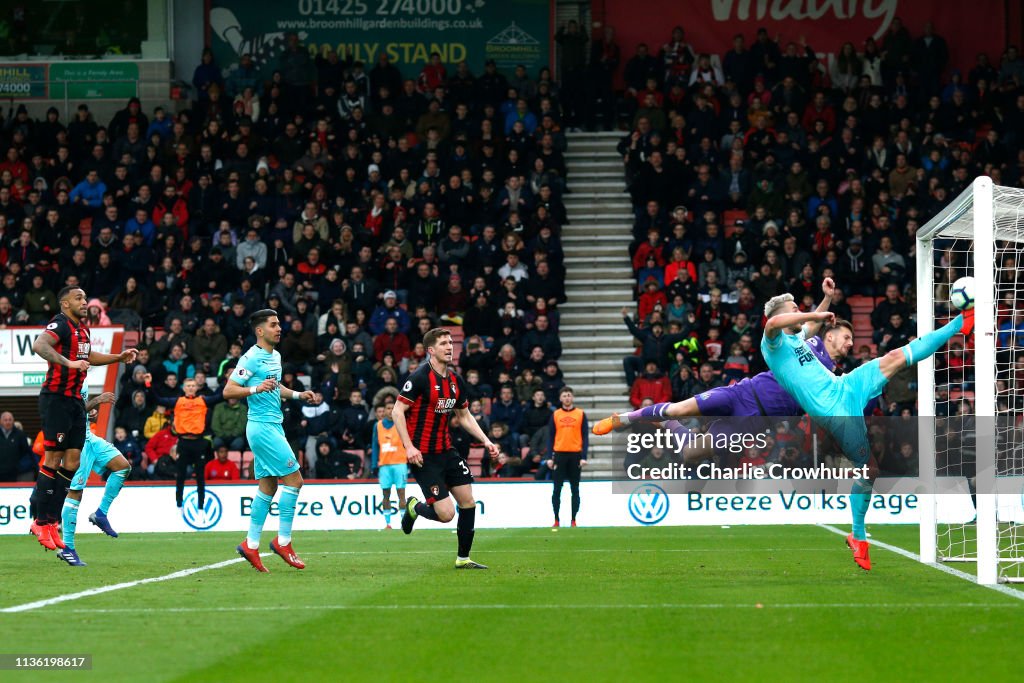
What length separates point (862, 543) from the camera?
39.2ft

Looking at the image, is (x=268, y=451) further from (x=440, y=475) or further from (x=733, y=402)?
(x=733, y=402)

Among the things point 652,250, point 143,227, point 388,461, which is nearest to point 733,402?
point 388,461

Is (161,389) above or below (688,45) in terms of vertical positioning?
below

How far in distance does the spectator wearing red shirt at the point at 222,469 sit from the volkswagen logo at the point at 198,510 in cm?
103

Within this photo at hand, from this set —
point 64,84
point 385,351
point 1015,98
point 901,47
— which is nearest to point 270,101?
point 64,84

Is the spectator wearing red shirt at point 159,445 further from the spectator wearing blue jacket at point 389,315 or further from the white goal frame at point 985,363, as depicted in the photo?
the white goal frame at point 985,363

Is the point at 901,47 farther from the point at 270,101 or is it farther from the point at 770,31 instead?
the point at 270,101

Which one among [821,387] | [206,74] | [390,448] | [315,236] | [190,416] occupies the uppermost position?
[206,74]

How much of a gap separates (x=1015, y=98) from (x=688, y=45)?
7.68 meters

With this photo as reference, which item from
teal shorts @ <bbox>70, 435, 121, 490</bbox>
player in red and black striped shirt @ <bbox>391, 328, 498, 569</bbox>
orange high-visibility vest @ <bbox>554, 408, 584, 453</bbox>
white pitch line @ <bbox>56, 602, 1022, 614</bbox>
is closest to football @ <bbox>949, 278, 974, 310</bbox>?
white pitch line @ <bbox>56, 602, 1022, 614</bbox>

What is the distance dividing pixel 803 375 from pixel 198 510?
13378 millimetres

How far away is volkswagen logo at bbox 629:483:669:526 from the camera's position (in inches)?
873

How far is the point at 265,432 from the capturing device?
40.9 ft

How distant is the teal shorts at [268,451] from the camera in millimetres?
12430
